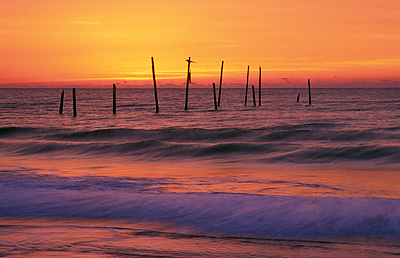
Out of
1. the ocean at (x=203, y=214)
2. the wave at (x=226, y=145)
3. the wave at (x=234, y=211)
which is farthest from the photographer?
the wave at (x=226, y=145)

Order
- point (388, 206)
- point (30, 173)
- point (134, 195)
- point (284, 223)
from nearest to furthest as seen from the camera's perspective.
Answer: point (284, 223) → point (388, 206) → point (134, 195) → point (30, 173)

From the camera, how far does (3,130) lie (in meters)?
26.5

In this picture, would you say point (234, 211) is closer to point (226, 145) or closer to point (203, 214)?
point (203, 214)

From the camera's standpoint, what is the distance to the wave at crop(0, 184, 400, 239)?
528 cm

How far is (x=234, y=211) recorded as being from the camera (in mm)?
6051

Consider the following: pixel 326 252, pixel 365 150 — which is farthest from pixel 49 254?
pixel 365 150

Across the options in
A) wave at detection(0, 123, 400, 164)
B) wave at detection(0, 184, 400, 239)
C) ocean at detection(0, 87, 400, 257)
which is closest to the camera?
ocean at detection(0, 87, 400, 257)

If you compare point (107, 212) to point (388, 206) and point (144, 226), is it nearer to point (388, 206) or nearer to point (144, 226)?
point (144, 226)

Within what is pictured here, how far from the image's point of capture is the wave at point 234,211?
528cm

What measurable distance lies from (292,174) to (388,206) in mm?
5026

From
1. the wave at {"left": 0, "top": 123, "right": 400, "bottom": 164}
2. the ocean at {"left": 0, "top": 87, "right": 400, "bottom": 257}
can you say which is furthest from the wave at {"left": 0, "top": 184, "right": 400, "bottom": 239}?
the wave at {"left": 0, "top": 123, "right": 400, "bottom": 164}

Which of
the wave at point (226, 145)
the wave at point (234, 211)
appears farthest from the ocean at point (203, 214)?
the wave at point (226, 145)

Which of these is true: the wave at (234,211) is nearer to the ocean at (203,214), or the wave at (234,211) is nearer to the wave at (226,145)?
the ocean at (203,214)

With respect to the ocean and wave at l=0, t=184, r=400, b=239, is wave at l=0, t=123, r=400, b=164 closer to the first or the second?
the ocean
